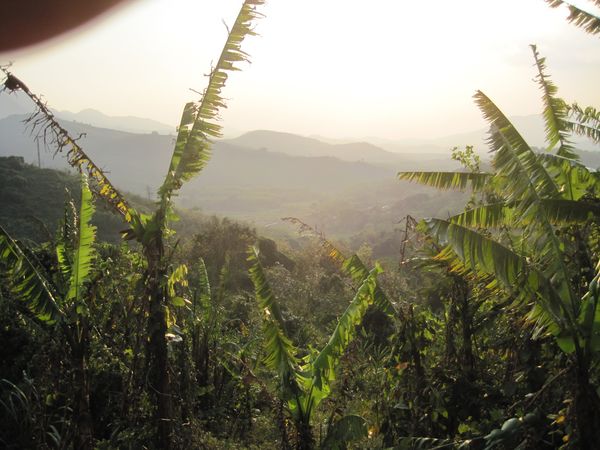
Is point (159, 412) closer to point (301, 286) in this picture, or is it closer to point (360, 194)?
point (301, 286)

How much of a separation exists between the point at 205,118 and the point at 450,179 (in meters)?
4.00

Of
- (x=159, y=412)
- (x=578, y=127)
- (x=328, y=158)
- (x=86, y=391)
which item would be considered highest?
(x=328, y=158)

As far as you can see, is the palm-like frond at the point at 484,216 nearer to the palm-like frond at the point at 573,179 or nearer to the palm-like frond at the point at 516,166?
the palm-like frond at the point at 516,166

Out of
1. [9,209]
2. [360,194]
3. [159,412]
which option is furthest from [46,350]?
[360,194]

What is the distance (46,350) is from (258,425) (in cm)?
323

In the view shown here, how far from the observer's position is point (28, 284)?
4.84 meters

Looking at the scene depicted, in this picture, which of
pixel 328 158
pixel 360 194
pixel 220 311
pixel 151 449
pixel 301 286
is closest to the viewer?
pixel 151 449

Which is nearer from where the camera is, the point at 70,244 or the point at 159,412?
the point at 159,412

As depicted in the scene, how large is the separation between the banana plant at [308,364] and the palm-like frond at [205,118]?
1174 mm

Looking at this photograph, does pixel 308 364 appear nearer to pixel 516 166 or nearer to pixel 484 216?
pixel 484 216

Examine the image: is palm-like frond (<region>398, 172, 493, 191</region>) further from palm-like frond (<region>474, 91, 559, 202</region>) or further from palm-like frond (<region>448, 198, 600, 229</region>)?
palm-like frond (<region>448, 198, 600, 229</region>)

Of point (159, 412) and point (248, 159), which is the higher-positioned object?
point (248, 159)

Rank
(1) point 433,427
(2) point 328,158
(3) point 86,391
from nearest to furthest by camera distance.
Result: (3) point 86,391, (1) point 433,427, (2) point 328,158

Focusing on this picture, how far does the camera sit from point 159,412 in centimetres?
504
